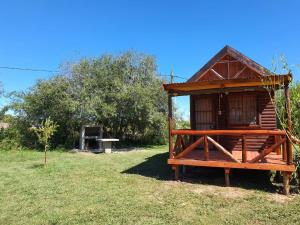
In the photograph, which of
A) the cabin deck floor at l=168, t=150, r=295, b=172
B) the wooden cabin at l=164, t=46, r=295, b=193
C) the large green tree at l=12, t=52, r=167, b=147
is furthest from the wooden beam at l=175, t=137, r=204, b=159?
the large green tree at l=12, t=52, r=167, b=147

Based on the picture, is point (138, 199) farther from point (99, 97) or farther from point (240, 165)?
point (99, 97)

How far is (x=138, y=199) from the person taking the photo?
636cm

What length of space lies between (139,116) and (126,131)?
3.28m

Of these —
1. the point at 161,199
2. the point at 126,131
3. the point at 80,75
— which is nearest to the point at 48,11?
the point at 80,75

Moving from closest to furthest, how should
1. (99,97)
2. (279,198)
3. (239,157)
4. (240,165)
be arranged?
(279,198)
(240,165)
(239,157)
(99,97)

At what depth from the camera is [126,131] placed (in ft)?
66.2

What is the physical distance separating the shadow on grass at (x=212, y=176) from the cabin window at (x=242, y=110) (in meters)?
1.77

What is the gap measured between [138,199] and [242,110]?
5.59 metres

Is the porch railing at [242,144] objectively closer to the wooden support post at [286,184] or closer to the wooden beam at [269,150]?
the wooden beam at [269,150]

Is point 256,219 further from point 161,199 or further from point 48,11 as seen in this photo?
point 48,11

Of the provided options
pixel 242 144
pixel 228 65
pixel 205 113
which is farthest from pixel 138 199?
pixel 228 65

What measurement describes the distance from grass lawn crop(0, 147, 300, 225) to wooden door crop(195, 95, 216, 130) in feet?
6.16

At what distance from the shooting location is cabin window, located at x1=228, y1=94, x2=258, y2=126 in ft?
32.8

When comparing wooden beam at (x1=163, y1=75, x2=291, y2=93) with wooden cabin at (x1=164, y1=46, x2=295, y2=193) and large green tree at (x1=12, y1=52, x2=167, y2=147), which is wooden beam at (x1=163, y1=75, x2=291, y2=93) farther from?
large green tree at (x1=12, y1=52, x2=167, y2=147)
